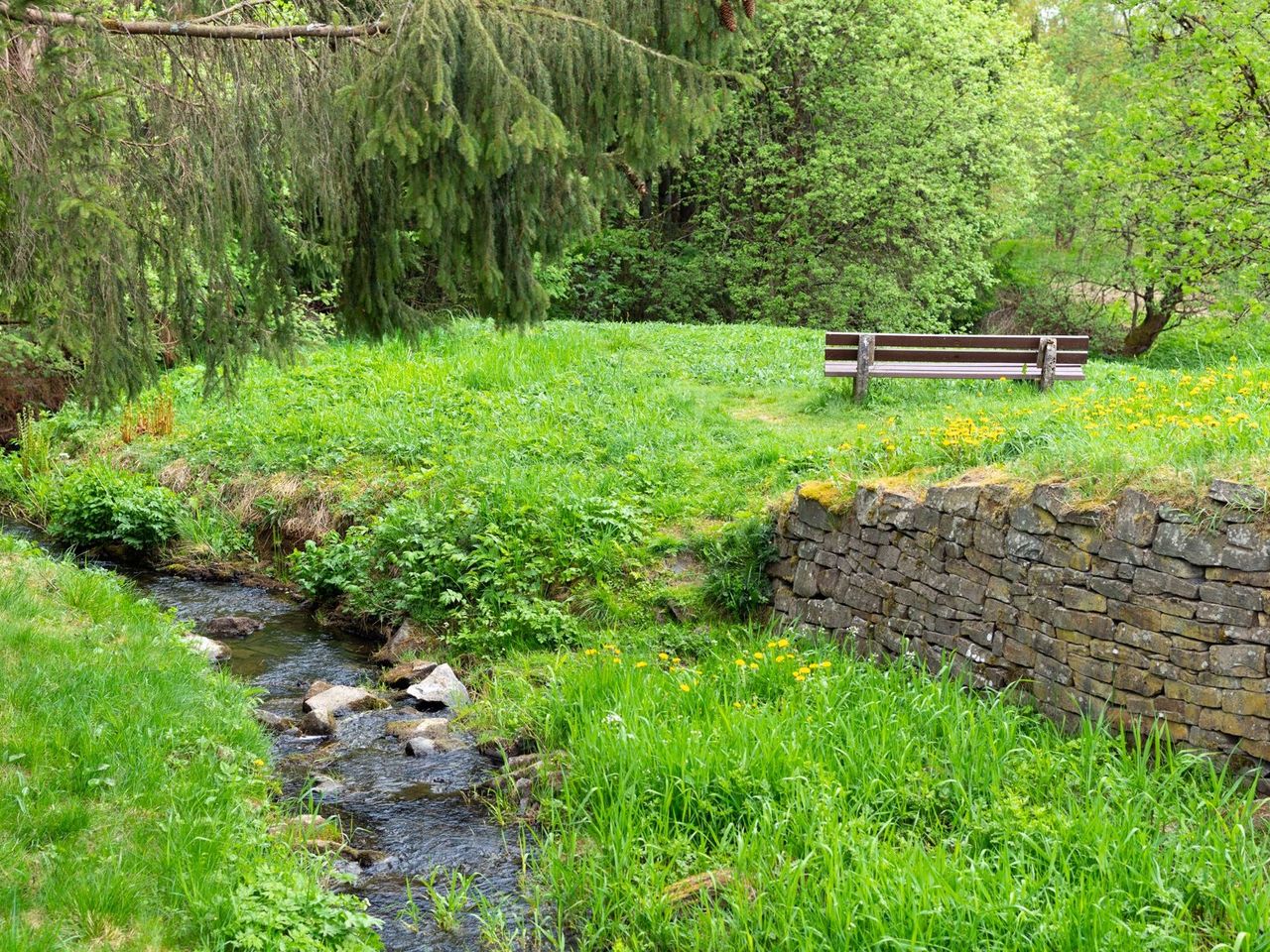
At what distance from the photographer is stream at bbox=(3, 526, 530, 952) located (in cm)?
542

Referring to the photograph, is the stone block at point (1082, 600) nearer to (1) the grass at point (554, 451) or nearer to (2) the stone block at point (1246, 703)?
(1) the grass at point (554, 451)

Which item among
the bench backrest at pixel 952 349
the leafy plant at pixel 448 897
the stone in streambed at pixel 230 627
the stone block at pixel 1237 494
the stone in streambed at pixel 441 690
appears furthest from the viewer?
the bench backrest at pixel 952 349

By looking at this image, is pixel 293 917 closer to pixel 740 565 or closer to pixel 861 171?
pixel 740 565

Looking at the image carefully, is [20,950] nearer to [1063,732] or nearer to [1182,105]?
[1063,732]

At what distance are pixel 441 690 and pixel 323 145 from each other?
429cm

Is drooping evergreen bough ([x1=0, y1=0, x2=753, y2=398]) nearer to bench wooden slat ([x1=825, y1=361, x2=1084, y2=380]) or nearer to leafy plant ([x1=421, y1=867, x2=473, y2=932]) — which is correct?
leafy plant ([x1=421, y1=867, x2=473, y2=932])

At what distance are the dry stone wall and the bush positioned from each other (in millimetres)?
7108

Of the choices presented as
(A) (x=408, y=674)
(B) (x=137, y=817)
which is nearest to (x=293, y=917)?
(B) (x=137, y=817)

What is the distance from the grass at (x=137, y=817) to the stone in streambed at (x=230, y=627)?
2.29m

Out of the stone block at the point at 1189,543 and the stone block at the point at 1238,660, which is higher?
the stone block at the point at 1189,543

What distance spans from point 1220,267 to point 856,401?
5312mm

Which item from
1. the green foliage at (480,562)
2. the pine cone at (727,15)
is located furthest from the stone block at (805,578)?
the pine cone at (727,15)

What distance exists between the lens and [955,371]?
1157cm

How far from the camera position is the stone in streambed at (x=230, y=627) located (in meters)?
9.57
